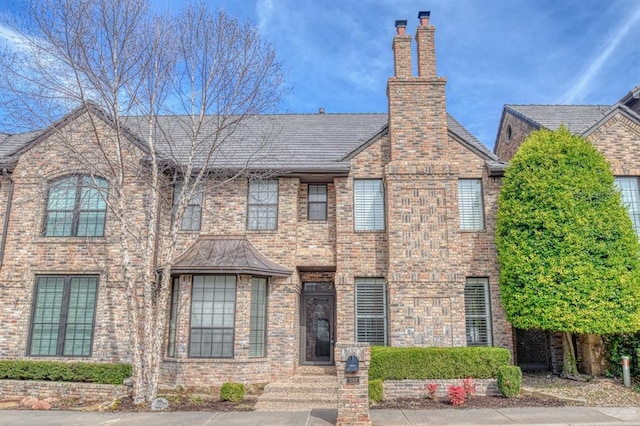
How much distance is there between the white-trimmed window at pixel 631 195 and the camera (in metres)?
12.5

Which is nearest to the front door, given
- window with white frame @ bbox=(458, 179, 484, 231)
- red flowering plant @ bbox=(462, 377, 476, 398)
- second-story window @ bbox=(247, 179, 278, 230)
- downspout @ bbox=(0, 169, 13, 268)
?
second-story window @ bbox=(247, 179, 278, 230)

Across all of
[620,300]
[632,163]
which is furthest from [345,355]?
[632,163]

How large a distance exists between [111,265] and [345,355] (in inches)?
292

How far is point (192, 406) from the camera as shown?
9.45 meters

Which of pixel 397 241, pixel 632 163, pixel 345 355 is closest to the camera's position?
pixel 345 355

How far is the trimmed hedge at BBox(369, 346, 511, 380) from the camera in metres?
10.0

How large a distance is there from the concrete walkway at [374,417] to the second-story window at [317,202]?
5579 millimetres

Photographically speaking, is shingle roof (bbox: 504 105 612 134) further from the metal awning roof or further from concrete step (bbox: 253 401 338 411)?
concrete step (bbox: 253 401 338 411)

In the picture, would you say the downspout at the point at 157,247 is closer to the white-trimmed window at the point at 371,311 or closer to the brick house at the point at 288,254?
the brick house at the point at 288,254

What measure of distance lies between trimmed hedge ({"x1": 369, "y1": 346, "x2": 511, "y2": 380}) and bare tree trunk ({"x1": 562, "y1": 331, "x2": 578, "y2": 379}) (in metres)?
2.63

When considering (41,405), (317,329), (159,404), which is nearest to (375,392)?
(317,329)

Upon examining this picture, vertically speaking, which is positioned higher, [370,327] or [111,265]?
[111,265]

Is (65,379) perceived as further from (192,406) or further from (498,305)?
(498,305)

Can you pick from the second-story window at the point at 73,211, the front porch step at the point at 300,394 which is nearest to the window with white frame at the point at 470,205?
the front porch step at the point at 300,394
